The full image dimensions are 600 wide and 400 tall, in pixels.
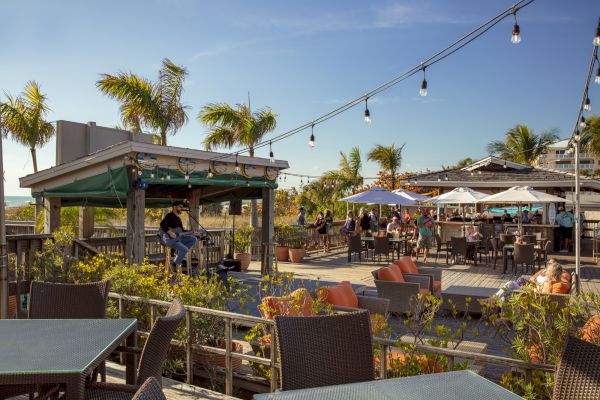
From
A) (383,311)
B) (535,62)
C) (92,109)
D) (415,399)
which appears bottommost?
(383,311)

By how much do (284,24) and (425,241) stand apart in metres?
7.82

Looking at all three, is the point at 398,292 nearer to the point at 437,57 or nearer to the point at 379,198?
the point at 437,57

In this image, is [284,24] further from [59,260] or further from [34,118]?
[34,118]

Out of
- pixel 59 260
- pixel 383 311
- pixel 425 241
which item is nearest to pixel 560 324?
pixel 383 311

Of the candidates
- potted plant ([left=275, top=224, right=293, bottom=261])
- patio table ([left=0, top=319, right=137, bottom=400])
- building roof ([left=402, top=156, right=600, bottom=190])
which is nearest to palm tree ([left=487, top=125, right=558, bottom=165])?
building roof ([left=402, top=156, right=600, bottom=190])

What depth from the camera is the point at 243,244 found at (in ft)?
47.5

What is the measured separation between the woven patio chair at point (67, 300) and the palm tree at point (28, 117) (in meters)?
19.5

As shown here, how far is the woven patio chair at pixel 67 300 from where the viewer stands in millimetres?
3916

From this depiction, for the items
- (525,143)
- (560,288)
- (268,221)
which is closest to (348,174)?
(268,221)

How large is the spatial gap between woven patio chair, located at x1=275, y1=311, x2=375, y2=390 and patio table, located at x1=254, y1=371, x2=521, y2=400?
41cm

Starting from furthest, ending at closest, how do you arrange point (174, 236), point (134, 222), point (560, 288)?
point (174, 236)
point (134, 222)
point (560, 288)

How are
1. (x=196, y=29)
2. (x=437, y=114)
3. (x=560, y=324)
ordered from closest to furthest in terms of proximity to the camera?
1. (x=560, y=324)
2. (x=196, y=29)
3. (x=437, y=114)

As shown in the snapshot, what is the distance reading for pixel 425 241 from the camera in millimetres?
14945

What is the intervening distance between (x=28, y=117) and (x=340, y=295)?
1964 centimetres
